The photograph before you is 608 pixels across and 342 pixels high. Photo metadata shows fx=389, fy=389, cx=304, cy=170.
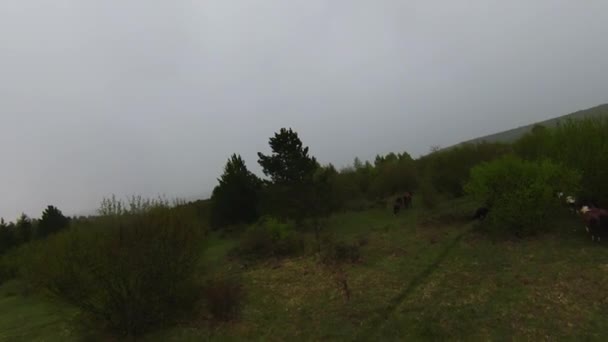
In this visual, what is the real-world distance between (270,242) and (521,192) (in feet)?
41.5

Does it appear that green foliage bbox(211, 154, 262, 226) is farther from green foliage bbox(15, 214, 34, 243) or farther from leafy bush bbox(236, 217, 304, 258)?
green foliage bbox(15, 214, 34, 243)

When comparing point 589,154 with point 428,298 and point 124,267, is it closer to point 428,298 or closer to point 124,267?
point 428,298

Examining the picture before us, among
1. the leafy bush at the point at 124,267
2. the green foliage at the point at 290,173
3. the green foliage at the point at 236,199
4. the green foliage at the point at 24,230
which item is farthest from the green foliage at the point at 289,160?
the green foliage at the point at 24,230

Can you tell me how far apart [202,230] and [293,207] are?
56.9 ft

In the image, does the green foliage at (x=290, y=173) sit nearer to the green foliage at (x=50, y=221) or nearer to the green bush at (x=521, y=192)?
the green bush at (x=521, y=192)

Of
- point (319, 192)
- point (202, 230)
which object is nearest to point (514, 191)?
point (202, 230)

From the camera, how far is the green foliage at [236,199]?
34.4m

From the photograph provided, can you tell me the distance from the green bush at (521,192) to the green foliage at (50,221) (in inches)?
1701

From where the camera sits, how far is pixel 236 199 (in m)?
34.3

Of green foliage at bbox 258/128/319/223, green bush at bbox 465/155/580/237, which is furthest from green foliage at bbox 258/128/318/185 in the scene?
green bush at bbox 465/155/580/237

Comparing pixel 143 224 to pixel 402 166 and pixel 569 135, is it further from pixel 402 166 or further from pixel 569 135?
pixel 402 166

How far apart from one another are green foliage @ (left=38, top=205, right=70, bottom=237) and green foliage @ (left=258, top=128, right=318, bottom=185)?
2811 cm

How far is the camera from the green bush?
15.6 metres

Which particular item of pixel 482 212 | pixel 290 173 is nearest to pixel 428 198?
pixel 482 212
